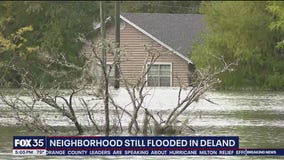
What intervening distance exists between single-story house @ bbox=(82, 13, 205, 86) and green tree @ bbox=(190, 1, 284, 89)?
4091mm

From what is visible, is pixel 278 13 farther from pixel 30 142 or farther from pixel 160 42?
pixel 30 142

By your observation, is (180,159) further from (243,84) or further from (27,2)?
(27,2)

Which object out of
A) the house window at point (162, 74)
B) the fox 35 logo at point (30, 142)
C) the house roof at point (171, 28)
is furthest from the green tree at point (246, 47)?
the fox 35 logo at point (30, 142)

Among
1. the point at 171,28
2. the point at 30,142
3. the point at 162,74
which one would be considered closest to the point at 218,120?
the point at 30,142

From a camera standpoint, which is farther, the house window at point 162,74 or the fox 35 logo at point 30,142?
the house window at point 162,74

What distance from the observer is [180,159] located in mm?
19828

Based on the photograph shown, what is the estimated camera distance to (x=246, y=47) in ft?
183

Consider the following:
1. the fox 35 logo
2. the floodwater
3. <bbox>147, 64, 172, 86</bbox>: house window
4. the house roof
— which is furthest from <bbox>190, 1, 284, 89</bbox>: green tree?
the fox 35 logo

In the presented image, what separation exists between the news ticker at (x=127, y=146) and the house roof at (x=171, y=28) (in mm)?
41831

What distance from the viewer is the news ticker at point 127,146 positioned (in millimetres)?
18078

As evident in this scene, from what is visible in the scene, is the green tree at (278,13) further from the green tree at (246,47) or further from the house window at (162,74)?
A: the house window at (162,74)

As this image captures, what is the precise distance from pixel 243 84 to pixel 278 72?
90.8 inches

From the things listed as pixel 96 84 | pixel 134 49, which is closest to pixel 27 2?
pixel 134 49

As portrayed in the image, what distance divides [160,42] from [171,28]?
314cm
